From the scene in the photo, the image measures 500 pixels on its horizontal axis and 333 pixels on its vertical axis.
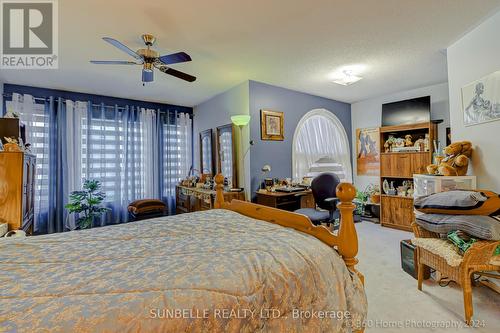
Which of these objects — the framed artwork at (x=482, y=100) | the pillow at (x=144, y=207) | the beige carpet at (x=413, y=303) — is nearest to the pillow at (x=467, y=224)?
the beige carpet at (x=413, y=303)

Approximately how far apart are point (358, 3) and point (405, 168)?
305 cm

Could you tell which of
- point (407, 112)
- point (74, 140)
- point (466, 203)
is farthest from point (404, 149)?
point (74, 140)

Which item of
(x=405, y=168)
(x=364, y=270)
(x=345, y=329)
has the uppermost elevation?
(x=405, y=168)

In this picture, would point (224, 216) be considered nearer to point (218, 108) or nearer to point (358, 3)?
point (358, 3)

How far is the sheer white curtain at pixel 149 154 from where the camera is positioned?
15.3ft

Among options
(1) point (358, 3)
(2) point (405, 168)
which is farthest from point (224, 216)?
(2) point (405, 168)

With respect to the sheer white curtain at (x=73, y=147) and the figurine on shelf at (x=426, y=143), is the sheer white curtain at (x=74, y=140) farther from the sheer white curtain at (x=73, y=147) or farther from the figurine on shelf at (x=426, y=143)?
the figurine on shelf at (x=426, y=143)

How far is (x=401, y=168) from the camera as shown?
4.07 m

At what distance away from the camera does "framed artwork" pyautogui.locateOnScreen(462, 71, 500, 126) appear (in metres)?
2.10

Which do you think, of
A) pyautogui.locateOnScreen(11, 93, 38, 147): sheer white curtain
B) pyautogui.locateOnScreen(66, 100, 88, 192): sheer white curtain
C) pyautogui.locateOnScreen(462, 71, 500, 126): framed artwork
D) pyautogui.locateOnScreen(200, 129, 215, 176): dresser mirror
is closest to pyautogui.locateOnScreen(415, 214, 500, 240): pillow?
pyautogui.locateOnScreen(462, 71, 500, 126): framed artwork

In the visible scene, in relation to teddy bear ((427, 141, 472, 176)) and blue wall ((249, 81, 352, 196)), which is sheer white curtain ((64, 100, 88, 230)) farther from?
teddy bear ((427, 141, 472, 176))

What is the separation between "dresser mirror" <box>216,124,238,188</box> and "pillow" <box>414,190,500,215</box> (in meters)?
2.63

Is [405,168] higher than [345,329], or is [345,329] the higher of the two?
[405,168]

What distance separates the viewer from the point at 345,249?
124cm
